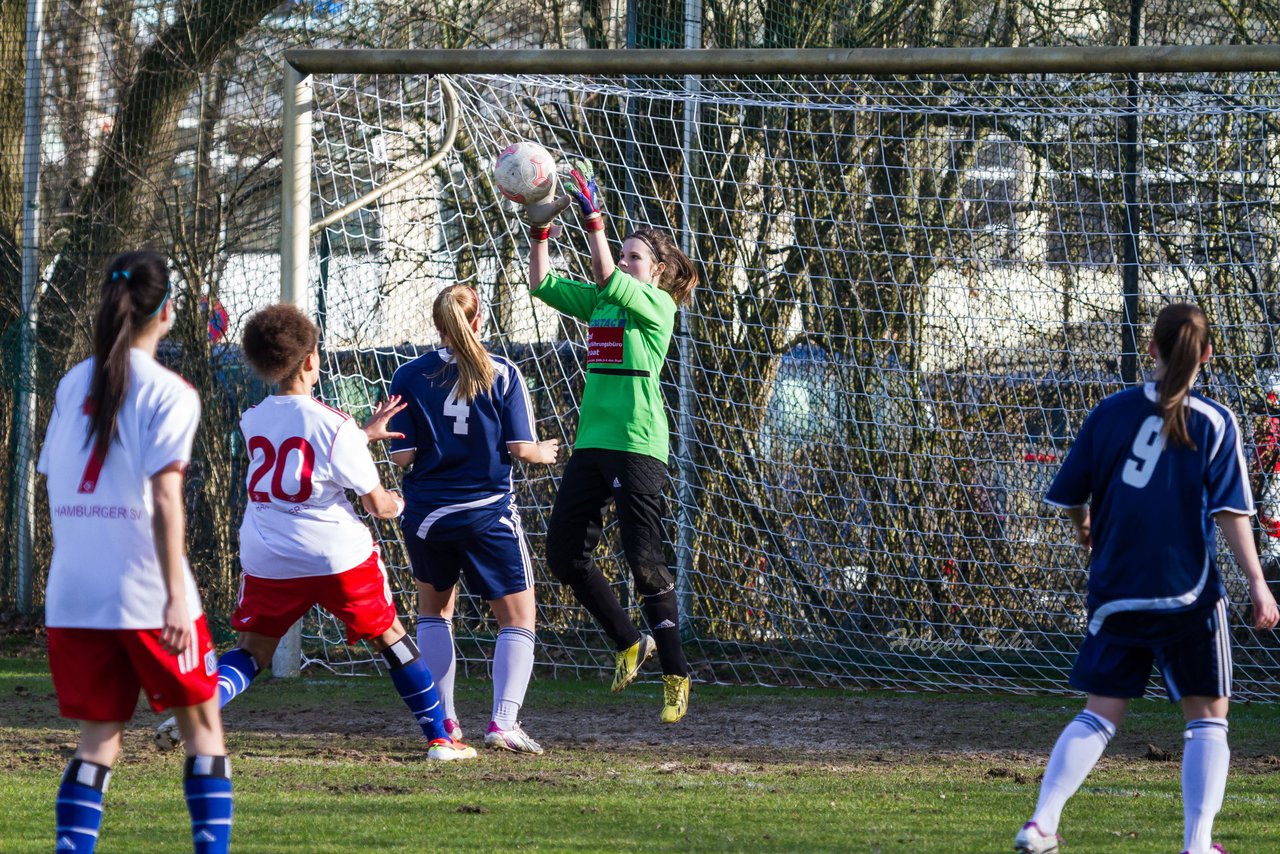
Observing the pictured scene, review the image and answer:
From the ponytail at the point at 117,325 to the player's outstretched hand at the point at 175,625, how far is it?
1.21 ft

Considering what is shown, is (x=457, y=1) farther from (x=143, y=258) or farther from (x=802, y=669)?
(x=143, y=258)

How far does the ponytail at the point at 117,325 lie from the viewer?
10.5ft

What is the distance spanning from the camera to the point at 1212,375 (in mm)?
7848

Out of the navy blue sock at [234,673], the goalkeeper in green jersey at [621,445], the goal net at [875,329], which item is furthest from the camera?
the goal net at [875,329]

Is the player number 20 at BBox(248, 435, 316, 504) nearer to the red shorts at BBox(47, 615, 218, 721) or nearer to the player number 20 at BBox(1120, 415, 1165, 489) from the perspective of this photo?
the red shorts at BBox(47, 615, 218, 721)

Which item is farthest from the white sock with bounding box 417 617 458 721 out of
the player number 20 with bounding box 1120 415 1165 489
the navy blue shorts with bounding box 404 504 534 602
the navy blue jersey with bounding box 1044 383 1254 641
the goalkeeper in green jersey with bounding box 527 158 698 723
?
the player number 20 with bounding box 1120 415 1165 489

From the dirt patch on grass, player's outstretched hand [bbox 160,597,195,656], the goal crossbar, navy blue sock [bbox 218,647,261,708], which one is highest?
the goal crossbar

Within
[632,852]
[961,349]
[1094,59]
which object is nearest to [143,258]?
[632,852]

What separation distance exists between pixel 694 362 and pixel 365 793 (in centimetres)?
415

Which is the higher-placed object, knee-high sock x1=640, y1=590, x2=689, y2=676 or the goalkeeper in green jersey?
the goalkeeper in green jersey

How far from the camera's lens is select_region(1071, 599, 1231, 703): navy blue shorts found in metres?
3.85

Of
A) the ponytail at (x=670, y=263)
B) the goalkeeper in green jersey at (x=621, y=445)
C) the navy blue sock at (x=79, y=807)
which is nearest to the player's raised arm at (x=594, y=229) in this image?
the goalkeeper in green jersey at (x=621, y=445)

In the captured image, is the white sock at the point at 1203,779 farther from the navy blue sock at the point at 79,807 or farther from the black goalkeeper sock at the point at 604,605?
the navy blue sock at the point at 79,807

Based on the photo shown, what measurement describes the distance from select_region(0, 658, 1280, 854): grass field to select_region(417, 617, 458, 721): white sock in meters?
0.28
